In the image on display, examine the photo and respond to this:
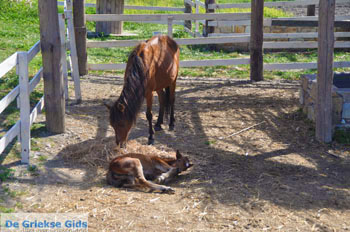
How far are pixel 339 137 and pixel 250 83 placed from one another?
368 cm

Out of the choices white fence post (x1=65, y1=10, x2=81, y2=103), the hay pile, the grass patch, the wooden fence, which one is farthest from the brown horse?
the wooden fence

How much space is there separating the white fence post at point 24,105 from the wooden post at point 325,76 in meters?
3.97

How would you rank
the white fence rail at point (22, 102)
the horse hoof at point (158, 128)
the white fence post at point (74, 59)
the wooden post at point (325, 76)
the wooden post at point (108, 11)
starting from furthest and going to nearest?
1. the wooden post at point (108, 11)
2. the white fence post at point (74, 59)
3. the horse hoof at point (158, 128)
4. the wooden post at point (325, 76)
5. the white fence rail at point (22, 102)

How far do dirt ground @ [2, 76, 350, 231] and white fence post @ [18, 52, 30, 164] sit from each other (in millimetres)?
217

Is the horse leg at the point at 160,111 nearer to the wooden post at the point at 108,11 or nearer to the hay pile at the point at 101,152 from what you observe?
the hay pile at the point at 101,152

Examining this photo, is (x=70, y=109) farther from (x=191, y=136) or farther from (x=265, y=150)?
(x=265, y=150)

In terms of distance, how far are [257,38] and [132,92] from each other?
511 cm

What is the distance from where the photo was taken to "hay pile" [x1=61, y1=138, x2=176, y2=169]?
219 inches

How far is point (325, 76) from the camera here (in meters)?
6.31

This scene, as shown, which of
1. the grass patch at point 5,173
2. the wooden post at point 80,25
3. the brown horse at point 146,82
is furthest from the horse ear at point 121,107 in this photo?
the wooden post at point 80,25

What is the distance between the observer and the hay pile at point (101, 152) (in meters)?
5.55

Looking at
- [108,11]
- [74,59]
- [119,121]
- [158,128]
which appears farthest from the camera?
[108,11]

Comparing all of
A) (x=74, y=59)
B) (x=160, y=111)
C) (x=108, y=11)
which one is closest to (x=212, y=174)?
(x=160, y=111)

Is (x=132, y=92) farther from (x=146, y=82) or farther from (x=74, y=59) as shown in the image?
(x=74, y=59)
